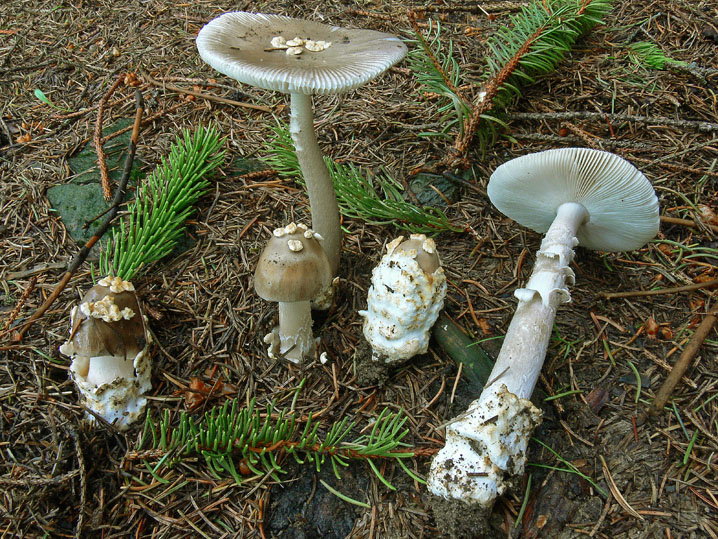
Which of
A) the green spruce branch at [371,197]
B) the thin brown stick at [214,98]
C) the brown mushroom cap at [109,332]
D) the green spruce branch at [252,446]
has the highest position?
the thin brown stick at [214,98]

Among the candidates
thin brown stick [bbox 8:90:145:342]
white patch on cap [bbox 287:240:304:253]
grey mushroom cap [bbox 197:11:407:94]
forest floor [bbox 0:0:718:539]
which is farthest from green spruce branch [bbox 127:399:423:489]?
grey mushroom cap [bbox 197:11:407:94]

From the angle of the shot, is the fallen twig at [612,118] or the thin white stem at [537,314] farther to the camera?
the fallen twig at [612,118]

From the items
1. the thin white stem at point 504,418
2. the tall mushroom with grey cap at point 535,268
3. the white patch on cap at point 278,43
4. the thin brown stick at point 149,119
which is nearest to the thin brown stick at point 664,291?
the tall mushroom with grey cap at point 535,268

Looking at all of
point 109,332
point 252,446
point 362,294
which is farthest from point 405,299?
point 109,332

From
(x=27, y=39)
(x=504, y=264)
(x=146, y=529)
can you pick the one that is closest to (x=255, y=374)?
(x=146, y=529)

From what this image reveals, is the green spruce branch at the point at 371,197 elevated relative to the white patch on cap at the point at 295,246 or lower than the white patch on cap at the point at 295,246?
lower

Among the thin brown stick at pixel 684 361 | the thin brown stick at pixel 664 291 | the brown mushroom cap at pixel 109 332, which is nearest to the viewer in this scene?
the brown mushroom cap at pixel 109 332

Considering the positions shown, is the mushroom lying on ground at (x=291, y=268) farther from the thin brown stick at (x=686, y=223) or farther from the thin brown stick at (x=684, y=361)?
the thin brown stick at (x=686, y=223)

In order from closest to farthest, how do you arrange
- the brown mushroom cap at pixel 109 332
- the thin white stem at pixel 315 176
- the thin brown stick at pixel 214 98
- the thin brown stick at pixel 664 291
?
the brown mushroom cap at pixel 109 332, the thin white stem at pixel 315 176, the thin brown stick at pixel 664 291, the thin brown stick at pixel 214 98

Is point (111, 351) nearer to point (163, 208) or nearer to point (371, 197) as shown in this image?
point (163, 208)
